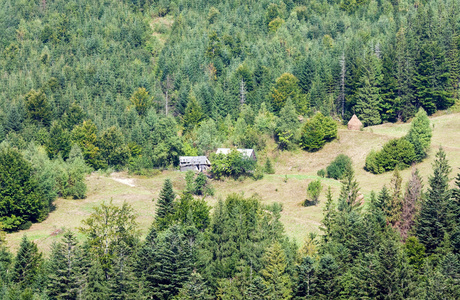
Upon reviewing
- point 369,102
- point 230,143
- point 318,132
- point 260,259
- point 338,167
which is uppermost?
point 260,259

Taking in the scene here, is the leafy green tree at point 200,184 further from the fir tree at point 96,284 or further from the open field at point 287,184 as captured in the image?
the fir tree at point 96,284

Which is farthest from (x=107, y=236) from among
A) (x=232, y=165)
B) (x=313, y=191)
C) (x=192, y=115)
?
(x=192, y=115)

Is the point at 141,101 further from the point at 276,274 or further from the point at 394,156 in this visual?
the point at 276,274

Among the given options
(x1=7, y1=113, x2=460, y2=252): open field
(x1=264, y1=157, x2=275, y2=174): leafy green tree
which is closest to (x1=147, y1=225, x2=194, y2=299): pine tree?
(x1=7, y1=113, x2=460, y2=252): open field

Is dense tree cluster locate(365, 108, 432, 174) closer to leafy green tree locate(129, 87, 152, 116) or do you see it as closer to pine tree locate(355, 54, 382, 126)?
pine tree locate(355, 54, 382, 126)

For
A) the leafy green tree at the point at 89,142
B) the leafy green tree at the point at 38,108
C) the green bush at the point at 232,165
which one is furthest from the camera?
the leafy green tree at the point at 38,108

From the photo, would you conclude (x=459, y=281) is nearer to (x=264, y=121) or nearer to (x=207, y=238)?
(x=207, y=238)

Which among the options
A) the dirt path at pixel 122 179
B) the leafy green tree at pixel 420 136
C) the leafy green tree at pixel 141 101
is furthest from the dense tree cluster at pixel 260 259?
the leafy green tree at pixel 141 101

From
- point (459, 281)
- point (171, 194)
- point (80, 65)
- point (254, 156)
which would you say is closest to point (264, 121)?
point (254, 156)
